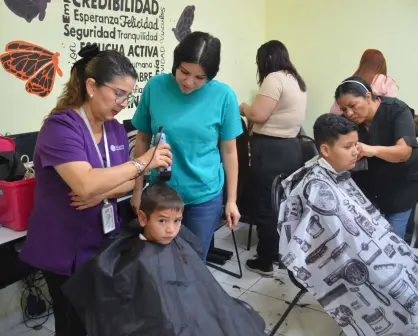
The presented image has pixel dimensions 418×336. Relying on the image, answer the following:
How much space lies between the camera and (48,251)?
120 cm

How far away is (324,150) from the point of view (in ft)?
5.93

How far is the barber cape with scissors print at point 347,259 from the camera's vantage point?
1.63 metres

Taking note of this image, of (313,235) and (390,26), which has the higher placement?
(390,26)

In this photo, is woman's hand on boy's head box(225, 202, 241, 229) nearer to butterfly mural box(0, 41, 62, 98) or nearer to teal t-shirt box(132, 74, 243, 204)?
teal t-shirt box(132, 74, 243, 204)

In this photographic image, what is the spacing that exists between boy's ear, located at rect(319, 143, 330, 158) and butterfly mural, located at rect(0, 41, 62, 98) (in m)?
1.33

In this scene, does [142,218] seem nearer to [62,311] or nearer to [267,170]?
[62,311]

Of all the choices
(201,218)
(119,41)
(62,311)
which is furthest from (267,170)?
(62,311)

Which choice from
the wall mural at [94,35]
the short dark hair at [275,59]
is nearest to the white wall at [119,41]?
the wall mural at [94,35]

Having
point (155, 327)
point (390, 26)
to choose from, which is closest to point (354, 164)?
point (155, 327)

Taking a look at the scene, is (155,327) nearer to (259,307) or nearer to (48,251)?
(48,251)

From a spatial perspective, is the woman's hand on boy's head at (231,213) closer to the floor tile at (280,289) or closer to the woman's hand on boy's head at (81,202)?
the woman's hand on boy's head at (81,202)

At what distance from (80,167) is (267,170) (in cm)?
150

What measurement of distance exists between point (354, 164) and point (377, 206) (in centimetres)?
31

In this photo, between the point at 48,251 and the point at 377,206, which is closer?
the point at 48,251
